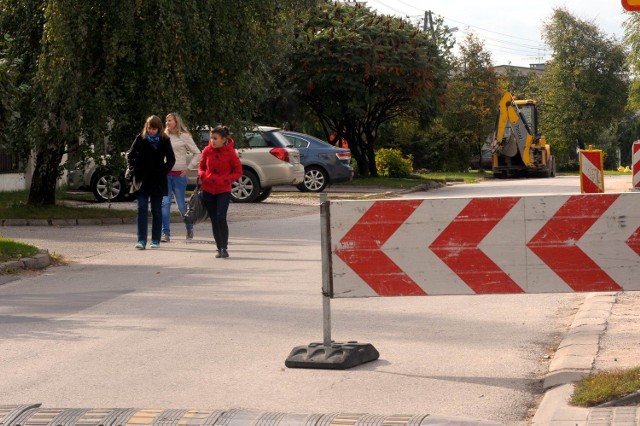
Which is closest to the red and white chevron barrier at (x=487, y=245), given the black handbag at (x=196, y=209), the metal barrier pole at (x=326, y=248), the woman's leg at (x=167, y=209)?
the metal barrier pole at (x=326, y=248)

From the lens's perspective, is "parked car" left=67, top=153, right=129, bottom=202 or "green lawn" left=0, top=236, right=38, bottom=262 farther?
"parked car" left=67, top=153, right=129, bottom=202

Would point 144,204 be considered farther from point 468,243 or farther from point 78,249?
point 468,243

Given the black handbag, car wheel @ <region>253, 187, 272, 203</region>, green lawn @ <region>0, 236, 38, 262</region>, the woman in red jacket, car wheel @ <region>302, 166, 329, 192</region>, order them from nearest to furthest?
green lawn @ <region>0, 236, 38, 262</region> → the woman in red jacket → the black handbag → car wheel @ <region>253, 187, 272, 203</region> → car wheel @ <region>302, 166, 329, 192</region>

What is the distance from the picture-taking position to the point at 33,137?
793 inches

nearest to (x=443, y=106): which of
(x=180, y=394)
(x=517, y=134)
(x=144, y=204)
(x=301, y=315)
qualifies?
(x=517, y=134)

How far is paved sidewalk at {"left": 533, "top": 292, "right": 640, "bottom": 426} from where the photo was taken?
6.27 metres

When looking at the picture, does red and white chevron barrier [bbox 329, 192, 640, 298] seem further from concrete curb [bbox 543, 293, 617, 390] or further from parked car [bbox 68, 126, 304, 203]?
parked car [bbox 68, 126, 304, 203]

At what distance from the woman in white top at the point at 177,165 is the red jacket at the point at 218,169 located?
147 cm

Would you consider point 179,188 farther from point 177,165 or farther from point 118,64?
point 118,64

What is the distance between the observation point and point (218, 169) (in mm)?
16031

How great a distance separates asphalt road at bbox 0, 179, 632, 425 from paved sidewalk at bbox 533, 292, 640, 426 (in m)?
0.15

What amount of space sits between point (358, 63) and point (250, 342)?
1169 inches

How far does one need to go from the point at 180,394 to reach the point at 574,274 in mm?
2582

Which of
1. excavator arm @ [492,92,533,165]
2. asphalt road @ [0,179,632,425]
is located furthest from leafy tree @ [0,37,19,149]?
excavator arm @ [492,92,533,165]
